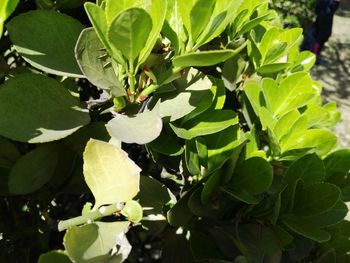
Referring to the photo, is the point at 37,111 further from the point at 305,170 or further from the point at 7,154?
the point at 305,170

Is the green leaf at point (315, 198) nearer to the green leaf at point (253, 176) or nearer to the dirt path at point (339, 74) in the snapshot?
the green leaf at point (253, 176)

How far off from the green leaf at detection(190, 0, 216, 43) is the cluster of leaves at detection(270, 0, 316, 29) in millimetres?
4431

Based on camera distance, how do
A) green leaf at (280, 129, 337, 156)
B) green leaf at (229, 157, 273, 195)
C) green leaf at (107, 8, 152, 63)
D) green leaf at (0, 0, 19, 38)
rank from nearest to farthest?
1. green leaf at (107, 8, 152, 63)
2. green leaf at (0, 0, 19, 38)
3. green leaf at (229, 157, 273, 195)
4. green leaf at (280, 129, 337, 156)

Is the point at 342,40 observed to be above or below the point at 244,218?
below

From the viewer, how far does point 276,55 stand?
0.98 m

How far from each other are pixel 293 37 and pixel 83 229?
75 cm

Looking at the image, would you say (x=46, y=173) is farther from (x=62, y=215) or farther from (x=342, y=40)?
(x=342, y=40)

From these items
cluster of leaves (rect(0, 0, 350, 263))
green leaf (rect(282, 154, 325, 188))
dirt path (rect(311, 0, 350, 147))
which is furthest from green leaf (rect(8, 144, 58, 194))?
dirt path (rect(311, 0, 350, 147))

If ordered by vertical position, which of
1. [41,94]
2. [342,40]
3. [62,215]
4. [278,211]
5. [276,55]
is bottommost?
[342,40]

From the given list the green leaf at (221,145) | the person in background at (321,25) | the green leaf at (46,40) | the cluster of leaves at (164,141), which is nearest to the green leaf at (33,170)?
the cluster of leaves at (164,141)

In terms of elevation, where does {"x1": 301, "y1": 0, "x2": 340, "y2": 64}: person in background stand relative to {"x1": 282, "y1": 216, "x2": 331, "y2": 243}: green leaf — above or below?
below

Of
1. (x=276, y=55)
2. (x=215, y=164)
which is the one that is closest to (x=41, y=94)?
(x=215, y=164)

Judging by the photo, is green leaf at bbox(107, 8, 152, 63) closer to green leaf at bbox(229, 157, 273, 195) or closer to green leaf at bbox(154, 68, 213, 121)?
green leaf at bbox(154, 68, 213, 121)

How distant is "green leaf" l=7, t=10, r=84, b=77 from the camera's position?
68 cm
